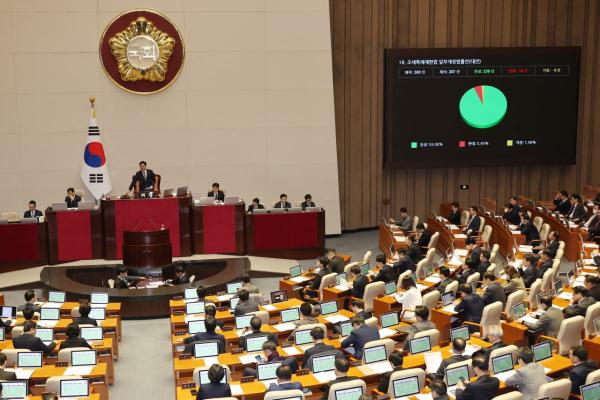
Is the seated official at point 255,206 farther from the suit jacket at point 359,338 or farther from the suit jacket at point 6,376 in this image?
the suit jacket at point 6,376

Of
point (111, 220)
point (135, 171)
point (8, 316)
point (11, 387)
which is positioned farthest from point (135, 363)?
point (135, 171)

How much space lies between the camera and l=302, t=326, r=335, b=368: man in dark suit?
29.9 ft

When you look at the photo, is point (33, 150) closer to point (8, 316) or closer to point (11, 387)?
point (8, 316)

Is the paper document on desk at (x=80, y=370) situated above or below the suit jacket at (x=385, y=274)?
below

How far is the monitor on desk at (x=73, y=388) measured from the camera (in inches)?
325

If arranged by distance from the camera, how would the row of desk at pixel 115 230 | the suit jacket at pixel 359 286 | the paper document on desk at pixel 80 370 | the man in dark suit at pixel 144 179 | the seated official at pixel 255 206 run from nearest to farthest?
the paper document on desk at pixel 80 370, the suit jacket at pixel 359 286, the row of desk at pixel 115 230, the man in dark suit at pixel 144 179, the seated official at pixel 255 206

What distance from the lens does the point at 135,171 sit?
62.2ft

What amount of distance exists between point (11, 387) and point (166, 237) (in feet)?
24.6

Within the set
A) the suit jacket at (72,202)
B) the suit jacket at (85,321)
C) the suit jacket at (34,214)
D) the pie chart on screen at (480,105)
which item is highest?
the pie chart on screen at (480,105)

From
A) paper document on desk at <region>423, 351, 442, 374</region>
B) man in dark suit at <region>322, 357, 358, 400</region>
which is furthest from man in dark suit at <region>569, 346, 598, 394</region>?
man in dark suit at <region>322, 357, 358, 400</region>

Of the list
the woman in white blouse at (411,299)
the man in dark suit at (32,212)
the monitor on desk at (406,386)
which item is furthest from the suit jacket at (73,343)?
the man in dark suit at (32,212)

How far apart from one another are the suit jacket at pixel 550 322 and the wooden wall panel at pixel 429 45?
11.1m

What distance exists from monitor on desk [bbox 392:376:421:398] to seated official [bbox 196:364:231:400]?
1.74 meters

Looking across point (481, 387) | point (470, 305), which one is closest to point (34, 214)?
point (470, 305)
